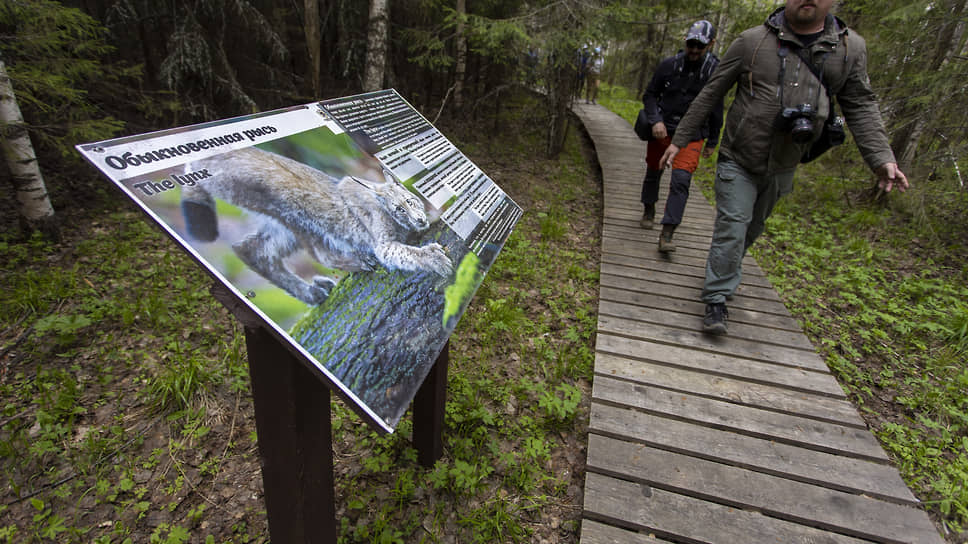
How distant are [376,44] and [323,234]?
5174mm

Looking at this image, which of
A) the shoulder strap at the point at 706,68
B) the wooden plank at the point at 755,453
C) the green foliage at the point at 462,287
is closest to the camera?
the green foliage at the point at 462,287

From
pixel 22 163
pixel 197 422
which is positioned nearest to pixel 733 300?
pixel 197 422

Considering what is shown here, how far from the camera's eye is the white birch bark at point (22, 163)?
11.9 ft

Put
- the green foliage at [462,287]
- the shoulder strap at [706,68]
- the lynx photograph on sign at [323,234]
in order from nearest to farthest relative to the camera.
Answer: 1. the lynx photograph on sign at [323,234]
2. the green foliage at [462,287]
3. the shoulder strap at [706,68]

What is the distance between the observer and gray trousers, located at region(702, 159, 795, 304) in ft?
11.2

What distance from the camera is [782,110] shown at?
308 centimetres

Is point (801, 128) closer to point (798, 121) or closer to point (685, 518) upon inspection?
point (798, 121)

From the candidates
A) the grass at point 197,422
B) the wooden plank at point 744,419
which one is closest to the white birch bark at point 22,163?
the grass at point 197,422

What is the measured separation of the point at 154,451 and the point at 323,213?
Result: 7.18 feet

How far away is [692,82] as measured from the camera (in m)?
4.57

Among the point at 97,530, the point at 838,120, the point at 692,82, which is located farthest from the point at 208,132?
the point at 692,82

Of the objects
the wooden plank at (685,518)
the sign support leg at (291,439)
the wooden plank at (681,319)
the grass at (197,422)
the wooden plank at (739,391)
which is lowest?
the grass at (197,422)

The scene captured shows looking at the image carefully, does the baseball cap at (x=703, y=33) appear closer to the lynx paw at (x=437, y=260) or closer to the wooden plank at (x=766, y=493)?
the wooden plank at (x=766, y=493)

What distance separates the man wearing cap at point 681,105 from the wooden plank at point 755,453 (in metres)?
2.50
